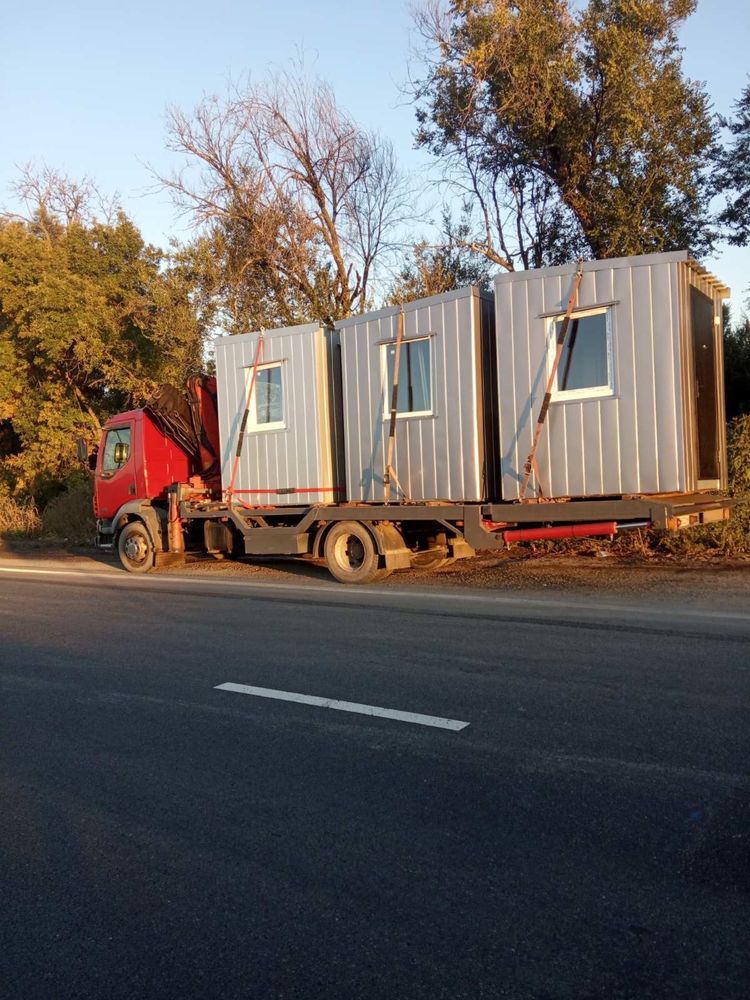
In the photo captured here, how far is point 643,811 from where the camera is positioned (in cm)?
406

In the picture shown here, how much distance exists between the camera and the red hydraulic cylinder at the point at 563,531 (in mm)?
9992

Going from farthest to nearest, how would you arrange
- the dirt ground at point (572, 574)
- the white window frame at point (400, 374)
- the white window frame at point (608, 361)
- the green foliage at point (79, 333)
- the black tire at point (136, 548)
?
the green foliage at point (79, 333) → the black tire at point (136, 548) → the white window frame at point (400, 374) → the dirt ground at point (572, 574) → the white window frame at point (608, 361)

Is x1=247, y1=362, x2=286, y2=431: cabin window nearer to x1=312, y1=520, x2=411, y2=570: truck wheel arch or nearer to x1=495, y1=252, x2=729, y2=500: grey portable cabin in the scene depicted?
x1=312, y1=520, x2=411, y2=570: truck wheel arch

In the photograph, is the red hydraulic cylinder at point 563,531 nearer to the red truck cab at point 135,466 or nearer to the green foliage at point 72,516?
the red truck cab at point 135,466

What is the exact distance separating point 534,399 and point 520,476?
94 centimetres

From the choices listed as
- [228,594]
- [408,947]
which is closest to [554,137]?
[228,594]

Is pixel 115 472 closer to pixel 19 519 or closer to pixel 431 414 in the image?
pixel 431 414

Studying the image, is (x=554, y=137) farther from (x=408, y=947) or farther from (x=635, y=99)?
(x=408, y=947)

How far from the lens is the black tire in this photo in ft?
49.8

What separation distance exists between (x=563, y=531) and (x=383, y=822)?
678 cm

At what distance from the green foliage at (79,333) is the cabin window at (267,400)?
29.7ft

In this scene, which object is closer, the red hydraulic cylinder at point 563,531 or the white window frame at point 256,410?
the red hydraulic cylinder at point 563,531

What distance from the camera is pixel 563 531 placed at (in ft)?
34.1

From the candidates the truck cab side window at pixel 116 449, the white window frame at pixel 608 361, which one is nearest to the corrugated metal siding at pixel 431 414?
the white window frame at pixel 608 361
